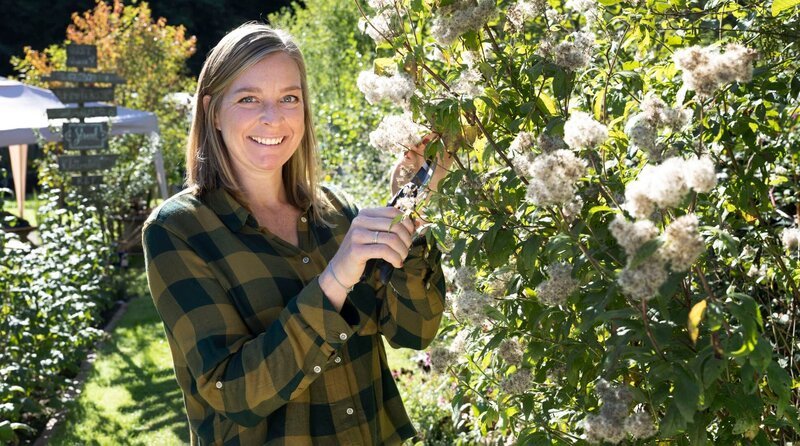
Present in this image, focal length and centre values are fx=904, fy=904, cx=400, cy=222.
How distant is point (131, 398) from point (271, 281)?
5.08 meters

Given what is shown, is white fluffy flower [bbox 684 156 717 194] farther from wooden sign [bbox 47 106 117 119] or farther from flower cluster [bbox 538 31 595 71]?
wooden sign [bbox 47 106 117 119]

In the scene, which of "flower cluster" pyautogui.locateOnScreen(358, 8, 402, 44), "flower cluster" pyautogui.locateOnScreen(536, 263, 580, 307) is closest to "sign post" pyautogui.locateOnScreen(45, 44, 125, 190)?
"flower cluster" pyautogui.locateOnScreen(358, 8, 402, 44)

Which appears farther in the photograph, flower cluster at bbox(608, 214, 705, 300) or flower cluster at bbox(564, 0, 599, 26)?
flower cluster at bbox(564, 0, 599, 26)

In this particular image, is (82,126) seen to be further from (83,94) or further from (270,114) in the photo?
(270,114)

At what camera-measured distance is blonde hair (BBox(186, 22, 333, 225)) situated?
207cm

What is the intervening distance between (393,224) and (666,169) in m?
0.64

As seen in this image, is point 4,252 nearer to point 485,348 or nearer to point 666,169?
point 485,348

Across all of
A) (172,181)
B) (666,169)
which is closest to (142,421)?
(666,169)

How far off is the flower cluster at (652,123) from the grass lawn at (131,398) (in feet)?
11.8

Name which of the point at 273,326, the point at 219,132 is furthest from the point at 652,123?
the point at 219,132

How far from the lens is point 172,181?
16.3 meters

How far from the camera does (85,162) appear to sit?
Answer: 32.0 feet

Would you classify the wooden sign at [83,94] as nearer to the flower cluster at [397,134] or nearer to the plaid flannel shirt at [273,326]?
the plaid flannel shirt at [273,326]

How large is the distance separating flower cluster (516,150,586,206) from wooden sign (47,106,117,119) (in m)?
8.98
